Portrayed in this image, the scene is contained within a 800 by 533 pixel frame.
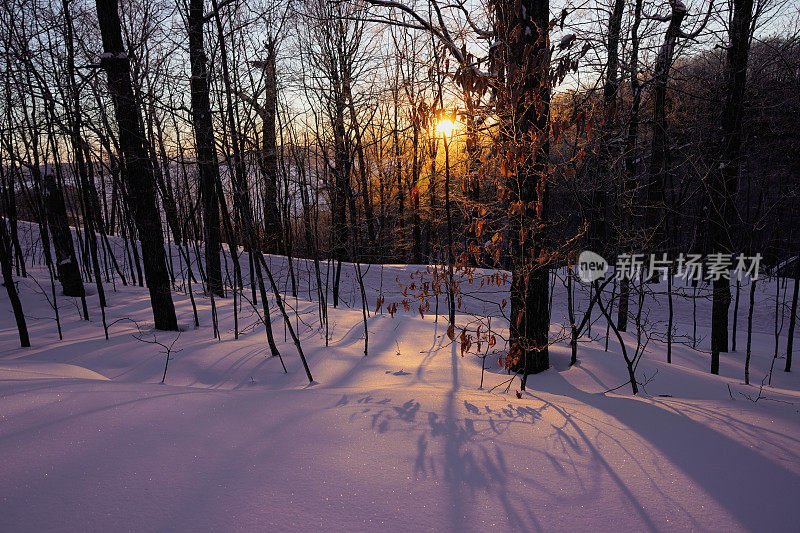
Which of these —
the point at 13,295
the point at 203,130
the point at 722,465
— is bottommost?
the point at 722,465

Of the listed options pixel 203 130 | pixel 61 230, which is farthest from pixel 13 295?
pixel 61 230

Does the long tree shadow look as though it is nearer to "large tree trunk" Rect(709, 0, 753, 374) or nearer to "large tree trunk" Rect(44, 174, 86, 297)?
"large tree trunk" Rect(709, 0, 753, 374)

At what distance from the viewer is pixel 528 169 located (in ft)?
Answer: 12.6

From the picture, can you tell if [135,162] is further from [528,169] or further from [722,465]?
[722,465]

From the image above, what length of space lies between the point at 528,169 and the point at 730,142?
581cm

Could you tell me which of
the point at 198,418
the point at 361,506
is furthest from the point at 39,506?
the point at 361,506

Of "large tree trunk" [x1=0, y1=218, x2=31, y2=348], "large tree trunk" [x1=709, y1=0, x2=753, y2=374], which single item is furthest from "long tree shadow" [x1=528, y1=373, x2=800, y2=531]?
"large tree trunk" [x1=0, y1=218, x2=31, y2=348]

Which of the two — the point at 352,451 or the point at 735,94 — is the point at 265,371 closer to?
the point at 352,451

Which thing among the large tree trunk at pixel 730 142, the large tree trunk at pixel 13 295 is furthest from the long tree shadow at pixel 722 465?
the large tree trunk at pixel 13 295

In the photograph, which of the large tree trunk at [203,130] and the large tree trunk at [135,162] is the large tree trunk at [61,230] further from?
the large tree trunk at [135,162]

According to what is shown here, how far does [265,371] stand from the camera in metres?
5.16

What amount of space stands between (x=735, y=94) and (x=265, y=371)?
9.05 metres

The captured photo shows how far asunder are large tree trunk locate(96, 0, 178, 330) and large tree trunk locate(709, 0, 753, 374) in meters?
9.36

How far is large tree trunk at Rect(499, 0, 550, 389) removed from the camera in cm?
359
